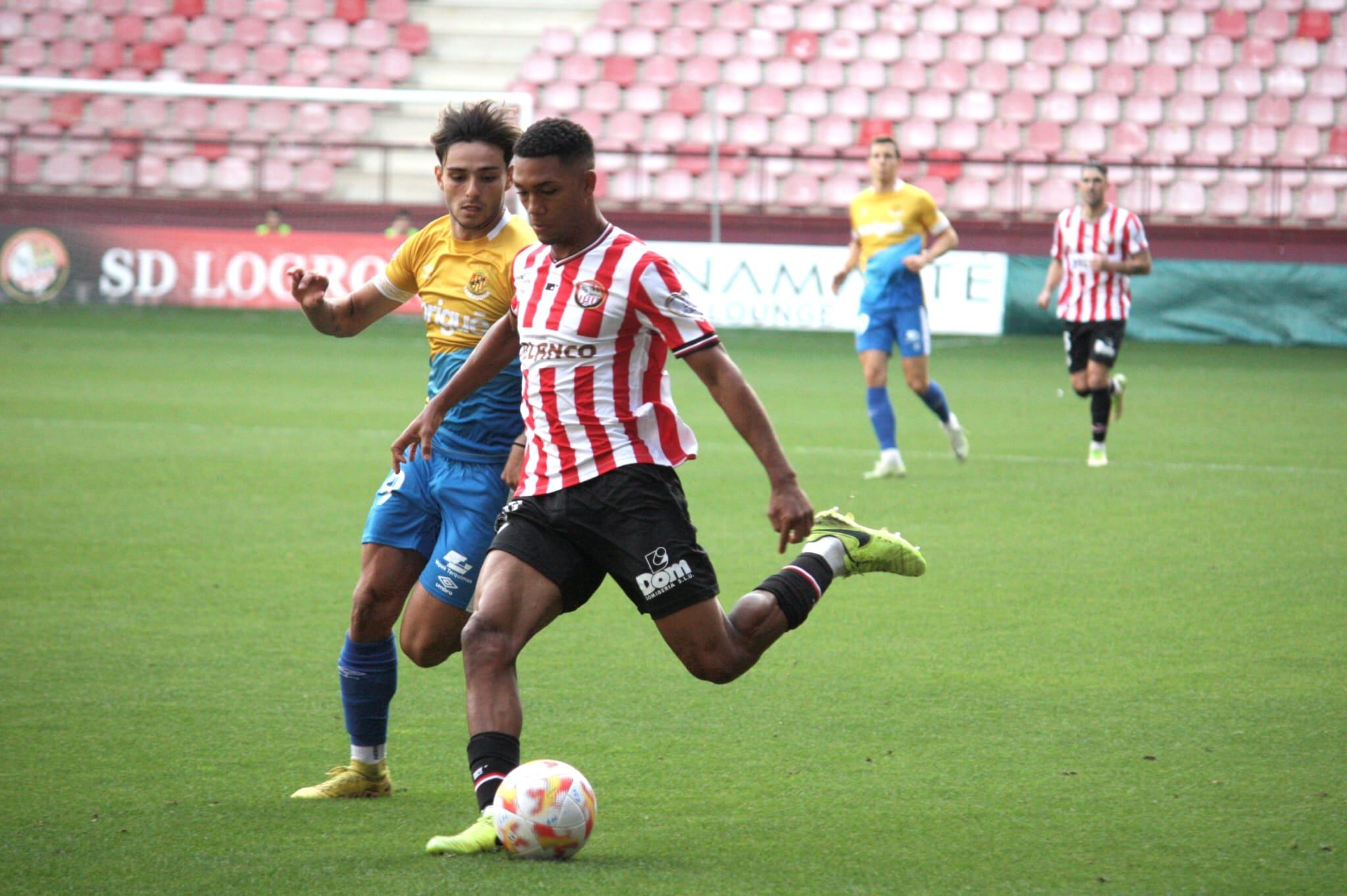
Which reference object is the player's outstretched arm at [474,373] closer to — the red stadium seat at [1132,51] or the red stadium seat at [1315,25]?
the red stadium seat at [1132,51]

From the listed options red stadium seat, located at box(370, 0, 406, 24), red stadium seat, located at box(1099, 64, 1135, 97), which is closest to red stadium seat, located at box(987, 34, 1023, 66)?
red stadium seat, located at box(1099, 64, 1135, 97)

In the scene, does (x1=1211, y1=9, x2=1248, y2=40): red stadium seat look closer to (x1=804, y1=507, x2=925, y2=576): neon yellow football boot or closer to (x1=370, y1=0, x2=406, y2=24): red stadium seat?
(x1=370, y1=0, x2=406, y2=24): red stadium seat

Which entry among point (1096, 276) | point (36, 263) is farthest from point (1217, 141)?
point (36, 263)

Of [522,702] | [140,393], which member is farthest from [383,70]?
[522,702]

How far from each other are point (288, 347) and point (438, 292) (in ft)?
49.4

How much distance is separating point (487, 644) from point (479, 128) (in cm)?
152

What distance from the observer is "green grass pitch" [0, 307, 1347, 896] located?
387cm

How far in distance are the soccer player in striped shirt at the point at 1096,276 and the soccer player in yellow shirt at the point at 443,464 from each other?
7.89m

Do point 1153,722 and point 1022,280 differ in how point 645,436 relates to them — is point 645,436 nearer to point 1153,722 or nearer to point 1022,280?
point 1153,722

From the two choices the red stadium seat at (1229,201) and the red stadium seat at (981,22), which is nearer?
the red stadium seat at (1229,201)

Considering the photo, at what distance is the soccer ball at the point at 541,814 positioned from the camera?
377 cm

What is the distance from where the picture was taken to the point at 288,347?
1923 centimetres

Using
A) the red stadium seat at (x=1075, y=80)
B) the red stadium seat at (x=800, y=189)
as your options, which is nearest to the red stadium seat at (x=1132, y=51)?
the red stadium seat at (x=1075, y=80)

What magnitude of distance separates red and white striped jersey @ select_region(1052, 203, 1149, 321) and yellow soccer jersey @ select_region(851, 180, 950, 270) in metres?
1.25
